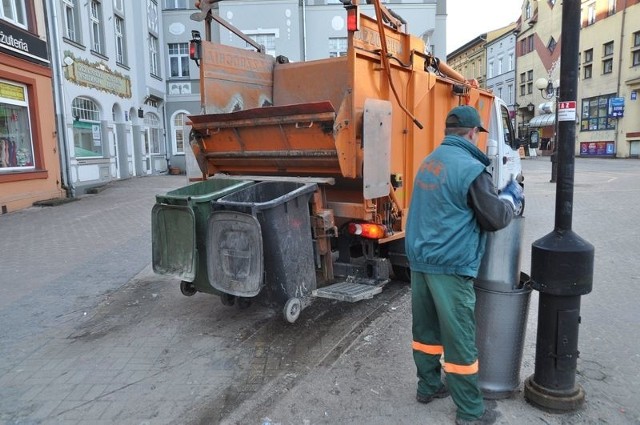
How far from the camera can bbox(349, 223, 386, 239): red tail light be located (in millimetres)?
4652

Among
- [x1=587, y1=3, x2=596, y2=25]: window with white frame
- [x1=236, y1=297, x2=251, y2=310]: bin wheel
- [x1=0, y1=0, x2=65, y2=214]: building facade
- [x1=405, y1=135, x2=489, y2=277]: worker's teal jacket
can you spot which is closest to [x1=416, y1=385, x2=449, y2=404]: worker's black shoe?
[x1=405, y1=135, x2=489, y2=277]: worker's teal jacket

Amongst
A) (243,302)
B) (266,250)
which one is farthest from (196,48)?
(243,302)

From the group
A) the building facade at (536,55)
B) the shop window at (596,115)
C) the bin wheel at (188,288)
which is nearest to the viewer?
the bin wheel at (188,288)

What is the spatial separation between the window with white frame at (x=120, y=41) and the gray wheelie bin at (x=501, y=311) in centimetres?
1862

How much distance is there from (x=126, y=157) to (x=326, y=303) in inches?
632

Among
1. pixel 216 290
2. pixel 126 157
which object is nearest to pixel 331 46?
pixel 126 157

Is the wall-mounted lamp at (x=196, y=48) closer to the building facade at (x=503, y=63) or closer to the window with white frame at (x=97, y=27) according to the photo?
the window with white frame at (x=97, y=27)

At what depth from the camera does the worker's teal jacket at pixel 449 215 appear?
277 cm

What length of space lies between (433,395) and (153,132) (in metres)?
21.9

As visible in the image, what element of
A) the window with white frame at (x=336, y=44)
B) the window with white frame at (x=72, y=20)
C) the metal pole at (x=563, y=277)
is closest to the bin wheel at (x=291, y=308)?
the metal pole at (x=563, y=277)

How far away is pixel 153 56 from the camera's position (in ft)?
74.8

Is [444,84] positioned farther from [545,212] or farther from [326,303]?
[545,212]

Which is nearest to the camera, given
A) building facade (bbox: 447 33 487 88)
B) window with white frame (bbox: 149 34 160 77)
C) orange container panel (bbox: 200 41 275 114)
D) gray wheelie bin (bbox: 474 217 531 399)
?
gray wheelie bin (bbox: 474 217 531 399)

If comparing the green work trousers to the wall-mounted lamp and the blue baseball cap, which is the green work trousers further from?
the wall-mounted lamp
